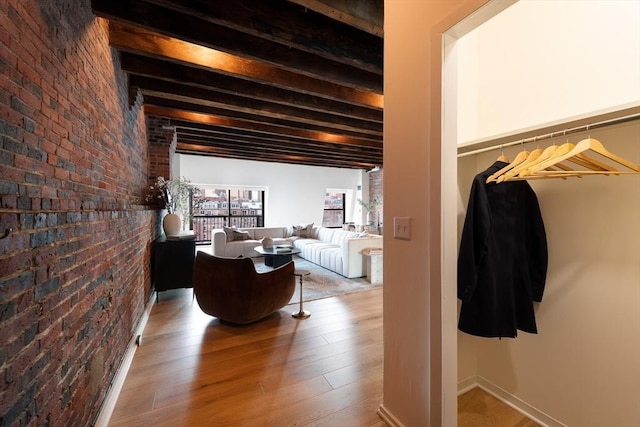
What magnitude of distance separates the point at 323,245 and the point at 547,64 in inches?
193

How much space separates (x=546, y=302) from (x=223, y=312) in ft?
8.83

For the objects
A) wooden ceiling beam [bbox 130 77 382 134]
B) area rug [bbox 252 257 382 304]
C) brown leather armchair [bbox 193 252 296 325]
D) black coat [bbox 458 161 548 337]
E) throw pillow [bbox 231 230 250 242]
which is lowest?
area rug [bbox 252 257 382 304]

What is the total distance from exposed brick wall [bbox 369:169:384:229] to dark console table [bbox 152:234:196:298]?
21.7ft

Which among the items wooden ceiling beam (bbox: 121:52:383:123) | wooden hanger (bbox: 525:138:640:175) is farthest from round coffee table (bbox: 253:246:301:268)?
wooden hanger (bbox: 525:138:640:175)

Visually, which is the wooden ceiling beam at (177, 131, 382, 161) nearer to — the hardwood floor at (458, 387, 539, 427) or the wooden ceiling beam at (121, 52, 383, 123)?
the wooden ceiling beam at (121, 52, 383, 123)

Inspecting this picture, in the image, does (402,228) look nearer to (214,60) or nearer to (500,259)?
(500,259)

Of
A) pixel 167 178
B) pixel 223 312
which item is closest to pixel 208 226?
pixel 167 178

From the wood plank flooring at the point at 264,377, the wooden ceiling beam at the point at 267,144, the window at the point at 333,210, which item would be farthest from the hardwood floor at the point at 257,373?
the window at the point at 333,210

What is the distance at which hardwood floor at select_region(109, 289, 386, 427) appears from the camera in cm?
167

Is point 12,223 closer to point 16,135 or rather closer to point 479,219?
point 16,135

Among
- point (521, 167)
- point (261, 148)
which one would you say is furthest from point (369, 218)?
point (521, 167)

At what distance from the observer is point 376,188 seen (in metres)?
9.28

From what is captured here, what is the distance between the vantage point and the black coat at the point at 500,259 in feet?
4.64

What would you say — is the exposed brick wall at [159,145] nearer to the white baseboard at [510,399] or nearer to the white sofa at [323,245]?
the white sofa at [323,245]
